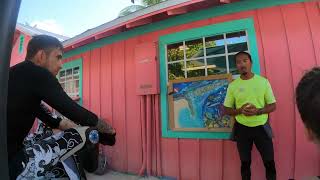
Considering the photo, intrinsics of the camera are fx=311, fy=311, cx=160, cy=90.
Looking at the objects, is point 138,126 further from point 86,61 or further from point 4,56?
point 4,56

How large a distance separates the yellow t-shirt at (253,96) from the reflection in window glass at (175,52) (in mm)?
1403

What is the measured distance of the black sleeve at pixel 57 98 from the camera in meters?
1.33

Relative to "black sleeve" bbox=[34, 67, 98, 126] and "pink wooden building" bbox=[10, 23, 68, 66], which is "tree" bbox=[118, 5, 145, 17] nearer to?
"pink wooden building" bbox=[10, 23, 68, 66]

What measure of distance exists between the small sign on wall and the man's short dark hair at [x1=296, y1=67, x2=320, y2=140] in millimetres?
4268

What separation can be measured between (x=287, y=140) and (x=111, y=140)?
323cm

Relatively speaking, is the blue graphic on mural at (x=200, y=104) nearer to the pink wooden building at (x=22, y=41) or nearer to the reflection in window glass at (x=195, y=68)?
the reflection in window glass at (x=195, y=68)

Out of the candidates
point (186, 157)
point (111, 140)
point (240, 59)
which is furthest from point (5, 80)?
point (186, 157)

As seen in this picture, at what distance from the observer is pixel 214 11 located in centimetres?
471

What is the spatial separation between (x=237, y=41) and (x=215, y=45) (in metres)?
0.35

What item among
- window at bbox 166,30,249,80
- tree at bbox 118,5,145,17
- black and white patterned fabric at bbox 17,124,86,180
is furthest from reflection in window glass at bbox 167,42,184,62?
tree at bbox 118,5,145,17

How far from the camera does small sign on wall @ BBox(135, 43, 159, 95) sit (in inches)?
207

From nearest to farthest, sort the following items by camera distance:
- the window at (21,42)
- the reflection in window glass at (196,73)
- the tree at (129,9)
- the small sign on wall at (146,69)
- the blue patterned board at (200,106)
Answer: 1. the blue patterned board at (200,106)
2. the reflection in window glass at (196,73)
3. the small sign on wall at (146,69)
4. the window at (21,42)
5. the tree at (129,9)

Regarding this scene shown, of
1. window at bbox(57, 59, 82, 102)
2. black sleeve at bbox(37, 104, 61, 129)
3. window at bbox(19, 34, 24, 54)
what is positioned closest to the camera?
black sleeve at bbox(37, 104, 61, 129)

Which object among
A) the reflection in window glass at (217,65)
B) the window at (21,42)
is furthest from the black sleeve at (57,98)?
the window at (21,42)
